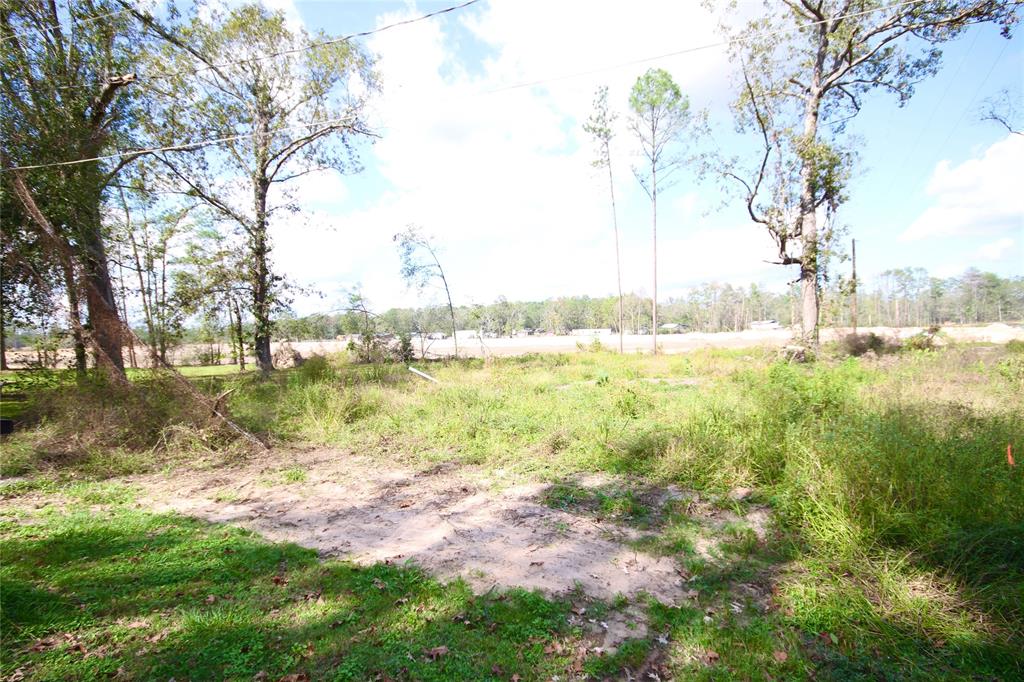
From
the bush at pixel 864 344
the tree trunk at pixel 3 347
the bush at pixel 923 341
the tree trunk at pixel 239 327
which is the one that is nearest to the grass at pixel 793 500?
the tree trunk at pixel 3 347

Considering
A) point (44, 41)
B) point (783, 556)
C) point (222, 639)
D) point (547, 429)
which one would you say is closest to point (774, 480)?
point (783, 556)

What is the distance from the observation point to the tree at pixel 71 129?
7.09 m

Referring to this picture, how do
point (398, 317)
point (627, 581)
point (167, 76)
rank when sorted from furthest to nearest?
point (398, 317) < point (167, 76) < point (627, 581)

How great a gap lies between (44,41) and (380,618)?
12.8 meters

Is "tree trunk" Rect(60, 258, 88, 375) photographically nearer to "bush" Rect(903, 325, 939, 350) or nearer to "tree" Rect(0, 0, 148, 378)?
"tree" Rect(0, 0, 148, 378)

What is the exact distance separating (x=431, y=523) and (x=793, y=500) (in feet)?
12.1

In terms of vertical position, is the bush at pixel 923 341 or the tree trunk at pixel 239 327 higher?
the tree trunk at pixel 239 327

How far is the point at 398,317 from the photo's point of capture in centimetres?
2169

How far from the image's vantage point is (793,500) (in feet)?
14.3

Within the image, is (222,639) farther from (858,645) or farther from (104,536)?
(858,645)

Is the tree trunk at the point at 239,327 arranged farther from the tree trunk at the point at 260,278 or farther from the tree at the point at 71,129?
the tree at the point at 71,129

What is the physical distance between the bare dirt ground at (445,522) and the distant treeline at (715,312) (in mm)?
11937

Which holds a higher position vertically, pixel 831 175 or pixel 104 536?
pixel 831 175

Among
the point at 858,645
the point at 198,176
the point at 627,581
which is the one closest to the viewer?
the point at 858,645
